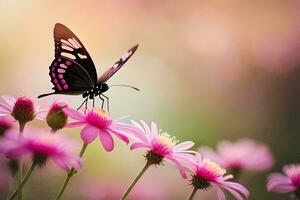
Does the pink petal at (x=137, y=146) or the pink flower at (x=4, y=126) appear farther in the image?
the pink flower at (x=4, y=126)

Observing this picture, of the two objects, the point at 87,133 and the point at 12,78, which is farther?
the point at 12,78

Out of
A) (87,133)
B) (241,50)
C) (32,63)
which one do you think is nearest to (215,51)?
(241,50)

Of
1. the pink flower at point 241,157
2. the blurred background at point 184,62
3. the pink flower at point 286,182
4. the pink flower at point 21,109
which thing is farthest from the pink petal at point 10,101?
the blurred background at point 184,62

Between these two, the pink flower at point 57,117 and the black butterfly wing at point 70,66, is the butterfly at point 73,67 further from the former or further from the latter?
the pink flower at point 57,117

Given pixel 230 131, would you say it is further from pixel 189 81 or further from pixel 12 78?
pixel 12 78

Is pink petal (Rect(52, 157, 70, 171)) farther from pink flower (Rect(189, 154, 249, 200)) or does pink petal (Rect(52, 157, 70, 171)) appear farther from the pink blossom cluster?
pink flower (Rect(189, 154, 249, 200))

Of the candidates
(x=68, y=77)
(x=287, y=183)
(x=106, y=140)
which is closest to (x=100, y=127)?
(x=106, y=140)
